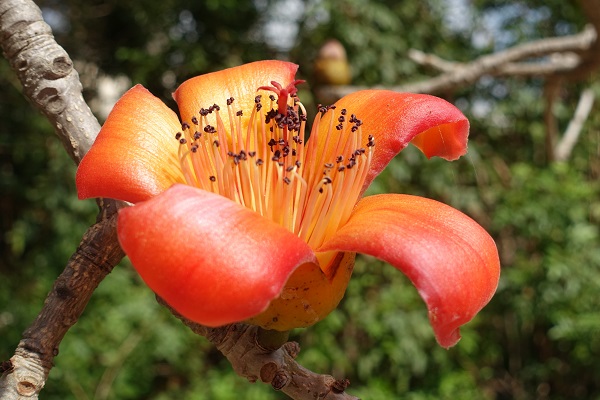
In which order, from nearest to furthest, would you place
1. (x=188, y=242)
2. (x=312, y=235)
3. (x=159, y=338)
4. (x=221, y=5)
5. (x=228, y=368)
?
(x=188, y=242) < (x=312, y=235) < (x=159, y=338) < (x=228, y=368) < (x=221, y=5)

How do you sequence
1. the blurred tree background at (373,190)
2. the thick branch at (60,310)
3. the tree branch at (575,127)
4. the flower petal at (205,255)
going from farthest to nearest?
the tree branch at (575,127), the blurred tree background at (373,190), the thick branch at (60,310), the flower petal at (205,255)

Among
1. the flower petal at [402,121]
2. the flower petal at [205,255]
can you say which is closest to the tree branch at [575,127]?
the flower petal at [402,121]

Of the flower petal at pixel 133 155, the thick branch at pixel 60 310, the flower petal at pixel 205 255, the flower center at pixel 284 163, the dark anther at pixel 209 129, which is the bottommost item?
the thick branch at pixel 60 310

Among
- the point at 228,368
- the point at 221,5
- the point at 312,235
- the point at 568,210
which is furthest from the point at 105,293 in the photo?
the point at 312,235

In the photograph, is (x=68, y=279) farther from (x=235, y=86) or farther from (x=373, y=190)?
(x=373, y=190)

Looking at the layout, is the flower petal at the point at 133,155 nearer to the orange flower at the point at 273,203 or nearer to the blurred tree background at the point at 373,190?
the orange flower at the point at 273,203

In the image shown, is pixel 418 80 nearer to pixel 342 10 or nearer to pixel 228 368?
pixel 342 10

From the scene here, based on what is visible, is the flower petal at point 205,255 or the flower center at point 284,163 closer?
the flower petal at point 205,255
